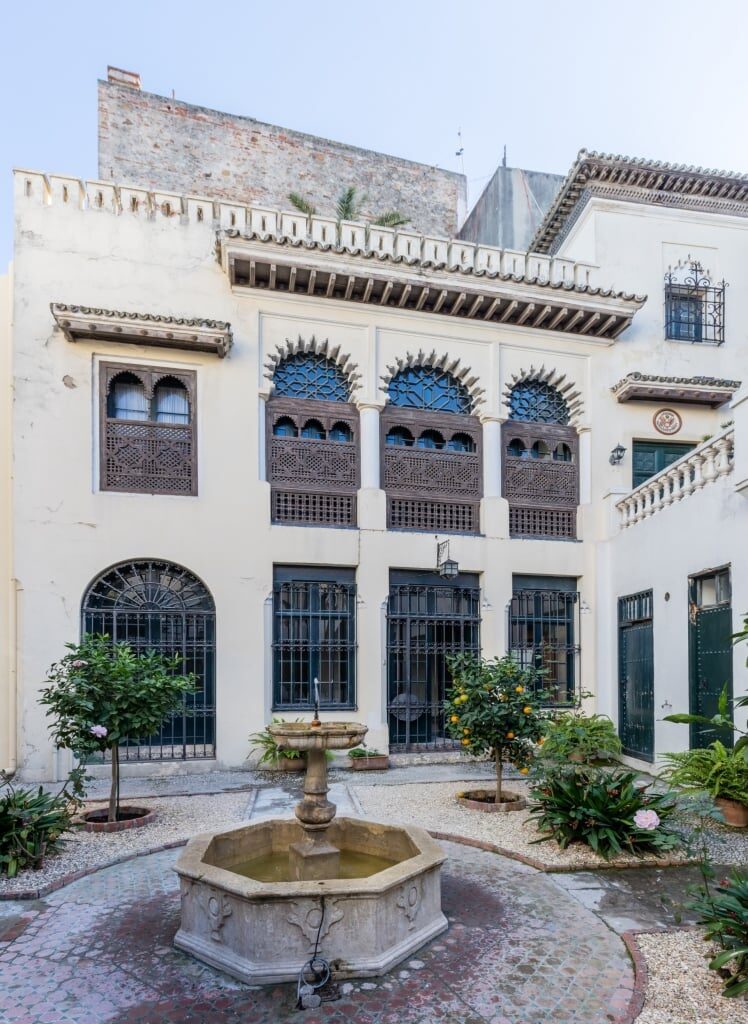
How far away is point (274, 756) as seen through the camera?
10195 millimetres

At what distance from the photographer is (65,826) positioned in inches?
255

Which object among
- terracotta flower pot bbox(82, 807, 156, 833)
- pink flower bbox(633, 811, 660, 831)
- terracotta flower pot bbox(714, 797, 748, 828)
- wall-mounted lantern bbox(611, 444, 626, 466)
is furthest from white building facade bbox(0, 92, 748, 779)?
pink flower bbox(633, 811, 660, 831)

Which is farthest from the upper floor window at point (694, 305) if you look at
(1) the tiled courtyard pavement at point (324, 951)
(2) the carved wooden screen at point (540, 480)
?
(1) the tiled courtyard pavement at point (324, 951)

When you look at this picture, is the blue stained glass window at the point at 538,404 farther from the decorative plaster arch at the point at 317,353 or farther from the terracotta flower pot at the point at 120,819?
the terracotta flower pot at the point at 120,819

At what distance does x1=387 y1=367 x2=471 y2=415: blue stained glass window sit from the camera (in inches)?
469

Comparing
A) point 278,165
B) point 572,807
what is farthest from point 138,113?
point 572,807

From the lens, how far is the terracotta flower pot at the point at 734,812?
704cm

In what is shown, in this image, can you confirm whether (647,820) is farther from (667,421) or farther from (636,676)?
(667,421)

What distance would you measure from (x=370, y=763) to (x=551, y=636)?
12.8 feet

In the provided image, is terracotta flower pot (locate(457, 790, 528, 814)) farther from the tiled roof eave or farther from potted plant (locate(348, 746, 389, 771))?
the tiled roof eave

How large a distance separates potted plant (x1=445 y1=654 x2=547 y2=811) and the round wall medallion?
6540 millimetres

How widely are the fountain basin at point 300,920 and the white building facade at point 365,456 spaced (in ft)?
18.8

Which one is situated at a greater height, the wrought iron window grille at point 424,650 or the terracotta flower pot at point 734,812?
the wrought iron window grille at point 424,650

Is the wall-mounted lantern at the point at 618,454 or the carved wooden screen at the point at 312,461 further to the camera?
the wall-mounted lantern at the point at 618,454
